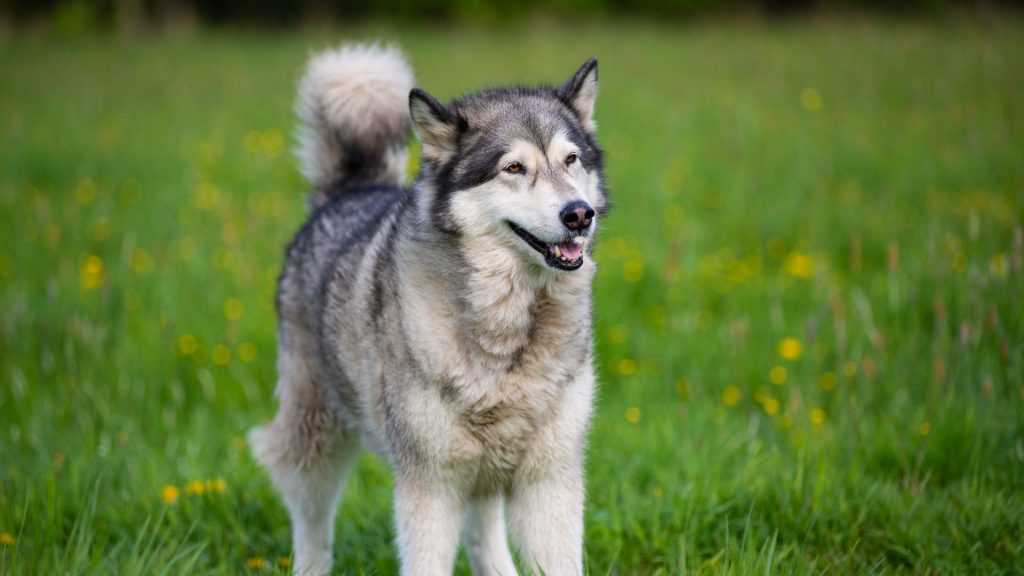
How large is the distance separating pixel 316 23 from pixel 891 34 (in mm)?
15834

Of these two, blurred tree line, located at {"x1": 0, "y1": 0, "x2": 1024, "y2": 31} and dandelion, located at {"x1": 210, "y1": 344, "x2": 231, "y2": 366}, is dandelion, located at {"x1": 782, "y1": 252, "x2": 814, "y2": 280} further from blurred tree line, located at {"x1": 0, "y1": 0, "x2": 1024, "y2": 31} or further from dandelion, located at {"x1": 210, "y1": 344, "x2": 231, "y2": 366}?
blurred tree line, located at {"x1": 0, "y1": 0, "x2": 1024, "y2": 31}

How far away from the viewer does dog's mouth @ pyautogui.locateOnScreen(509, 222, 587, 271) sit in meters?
2.68

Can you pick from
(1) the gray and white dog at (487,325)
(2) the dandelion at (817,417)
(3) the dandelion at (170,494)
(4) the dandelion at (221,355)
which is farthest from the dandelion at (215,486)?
(2) the dandelion at (817,417)

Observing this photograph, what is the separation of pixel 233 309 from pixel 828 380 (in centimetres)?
330

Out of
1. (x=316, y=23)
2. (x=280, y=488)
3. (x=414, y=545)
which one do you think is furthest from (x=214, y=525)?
(x=316, y=23)

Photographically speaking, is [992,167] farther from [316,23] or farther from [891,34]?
[316,23]

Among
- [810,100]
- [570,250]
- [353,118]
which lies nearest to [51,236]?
[353,118]

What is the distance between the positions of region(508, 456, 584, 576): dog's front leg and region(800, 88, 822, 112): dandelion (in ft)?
23.1

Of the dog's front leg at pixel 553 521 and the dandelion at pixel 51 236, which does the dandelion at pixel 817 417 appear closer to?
the dog's front leg at pixel 553 521

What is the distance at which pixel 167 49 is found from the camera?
16.8 metres

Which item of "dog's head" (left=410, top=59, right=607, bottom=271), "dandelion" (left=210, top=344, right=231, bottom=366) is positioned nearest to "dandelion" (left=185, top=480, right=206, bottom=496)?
"dandelion" (left=210, top=344, right=231, bottom=366)

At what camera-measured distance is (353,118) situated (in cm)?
371

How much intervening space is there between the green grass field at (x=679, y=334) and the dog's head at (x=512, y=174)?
1077 millimetres

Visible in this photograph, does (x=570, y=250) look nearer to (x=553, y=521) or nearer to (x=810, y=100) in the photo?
(x=553, y=521)
